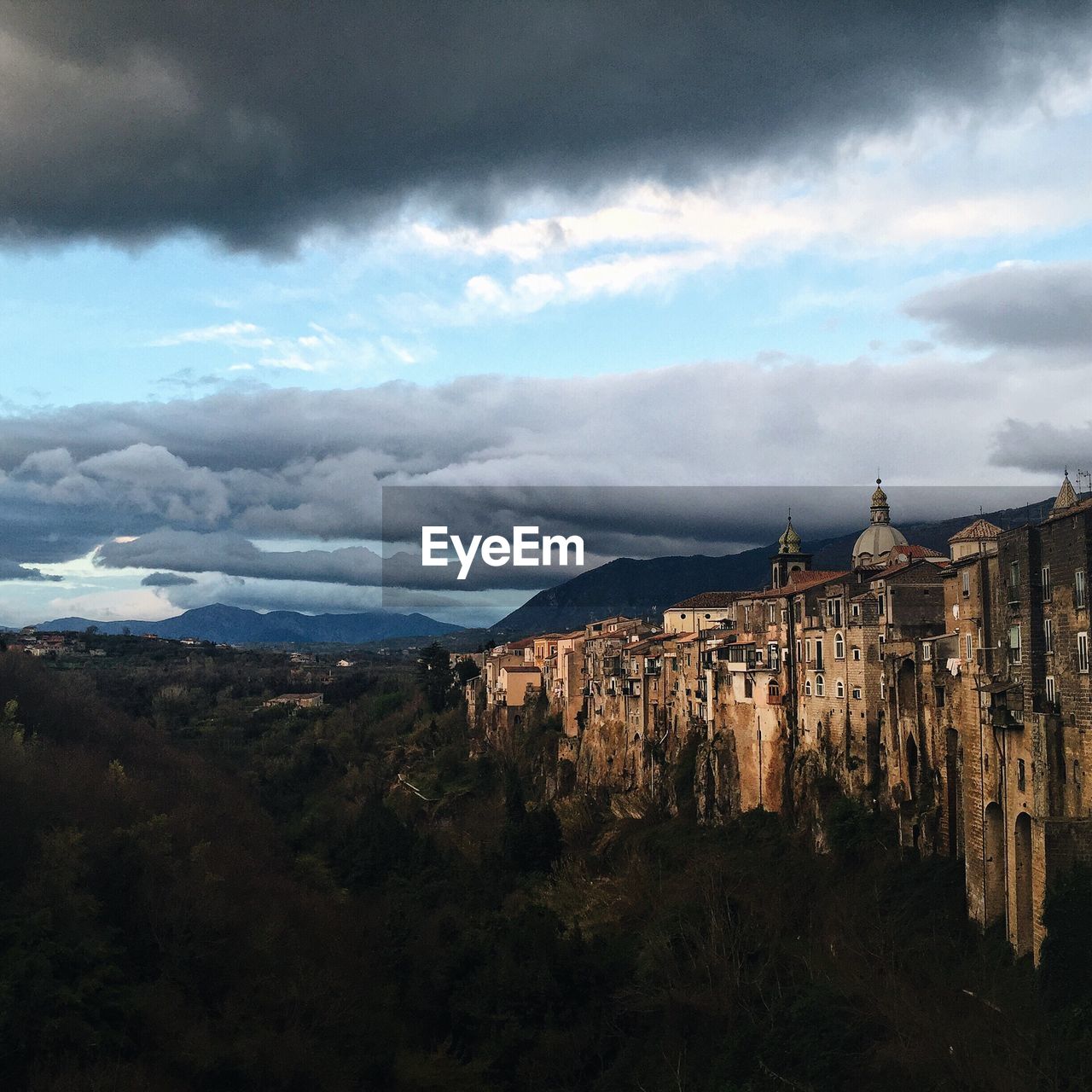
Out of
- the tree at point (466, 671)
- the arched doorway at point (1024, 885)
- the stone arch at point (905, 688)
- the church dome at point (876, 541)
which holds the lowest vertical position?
the arched doorway at point (1024, 885)

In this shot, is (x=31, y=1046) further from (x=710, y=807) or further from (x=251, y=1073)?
(x=710, y=807)

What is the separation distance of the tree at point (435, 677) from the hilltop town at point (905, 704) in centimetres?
4180

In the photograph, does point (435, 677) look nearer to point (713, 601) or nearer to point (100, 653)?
point (713, 601)

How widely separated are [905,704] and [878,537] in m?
29.5

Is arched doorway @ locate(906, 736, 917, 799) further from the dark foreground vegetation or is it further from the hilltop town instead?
the dark foreground vegetation

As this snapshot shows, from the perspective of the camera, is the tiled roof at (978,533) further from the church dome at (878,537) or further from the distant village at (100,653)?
the distant village at (100,653)

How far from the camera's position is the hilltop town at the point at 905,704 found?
1270 inches

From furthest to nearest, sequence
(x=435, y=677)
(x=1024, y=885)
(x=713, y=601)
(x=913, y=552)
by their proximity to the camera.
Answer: (x=435, y=677) < (x=713, y=601) < (x=913, y=552) < (x=1024, y=885)

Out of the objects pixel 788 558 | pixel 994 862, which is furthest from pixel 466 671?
pixel 994 862

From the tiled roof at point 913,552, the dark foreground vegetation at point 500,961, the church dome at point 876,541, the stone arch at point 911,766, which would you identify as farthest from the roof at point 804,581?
the dark foreground vegetation at point 500,961

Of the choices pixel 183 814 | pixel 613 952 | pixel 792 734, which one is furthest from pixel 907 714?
pixel 183 814

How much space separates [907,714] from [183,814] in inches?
1335

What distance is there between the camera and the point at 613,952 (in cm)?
4197

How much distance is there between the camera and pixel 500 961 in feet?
132
